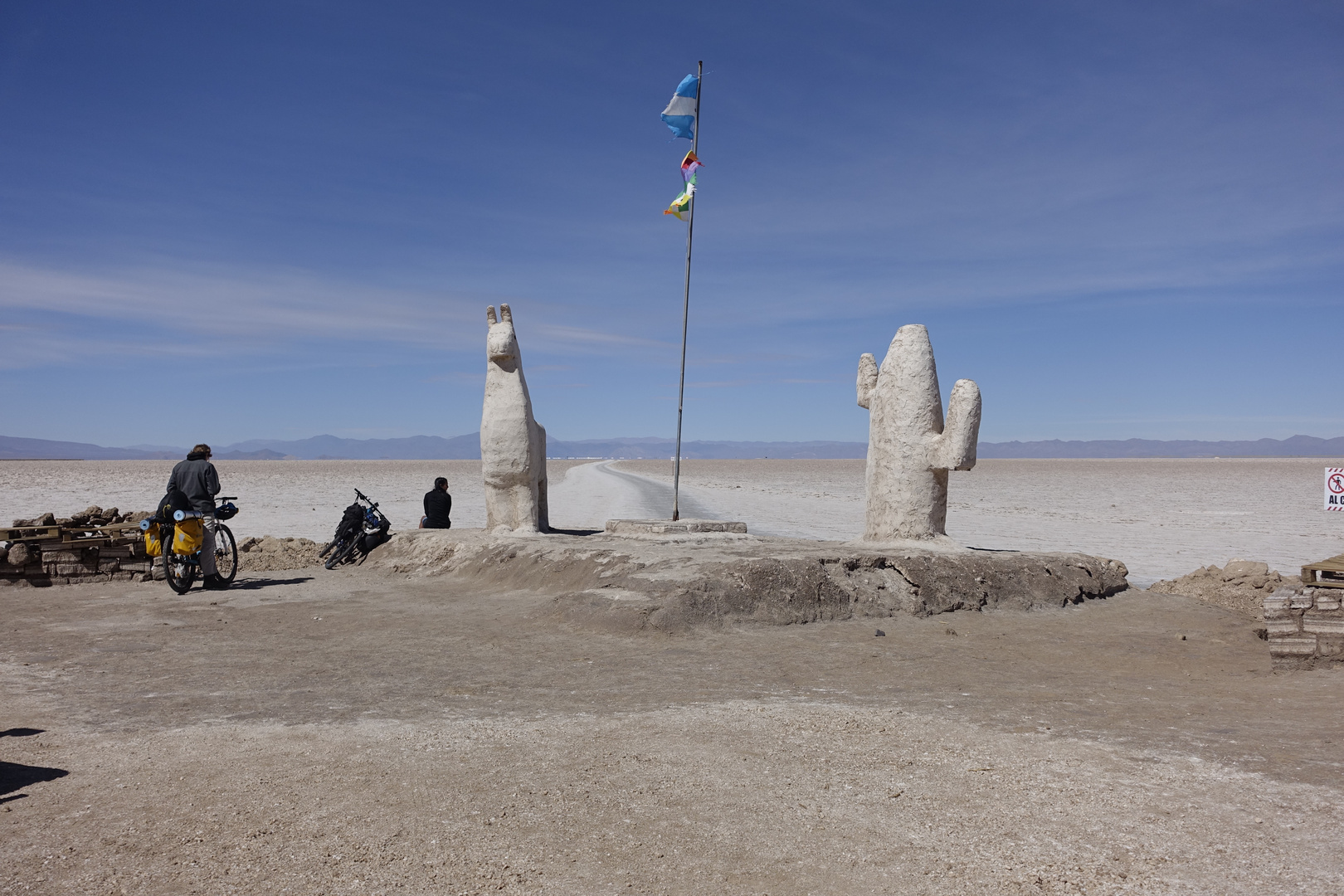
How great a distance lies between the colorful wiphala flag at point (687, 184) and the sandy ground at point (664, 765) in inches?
270

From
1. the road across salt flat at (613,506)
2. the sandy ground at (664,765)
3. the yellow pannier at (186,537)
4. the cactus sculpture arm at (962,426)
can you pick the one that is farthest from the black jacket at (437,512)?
the cactus sculpture arm at (962,426)

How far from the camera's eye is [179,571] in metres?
10.5

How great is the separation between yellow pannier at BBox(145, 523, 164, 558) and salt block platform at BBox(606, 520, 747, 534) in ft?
18.1

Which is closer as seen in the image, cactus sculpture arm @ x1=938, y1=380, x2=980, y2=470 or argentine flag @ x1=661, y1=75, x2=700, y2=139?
cactus sculpture arm @ x1=938, y1=380, x2=980, y2=470

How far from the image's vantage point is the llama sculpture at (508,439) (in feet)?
39.2

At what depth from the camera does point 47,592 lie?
10.9 meters

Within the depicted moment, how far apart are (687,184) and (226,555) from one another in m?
7.89

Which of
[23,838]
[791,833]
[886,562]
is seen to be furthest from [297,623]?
[791,833]

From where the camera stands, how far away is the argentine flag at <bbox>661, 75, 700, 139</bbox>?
1264 cm

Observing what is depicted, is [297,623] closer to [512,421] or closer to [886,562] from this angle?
[512,421]

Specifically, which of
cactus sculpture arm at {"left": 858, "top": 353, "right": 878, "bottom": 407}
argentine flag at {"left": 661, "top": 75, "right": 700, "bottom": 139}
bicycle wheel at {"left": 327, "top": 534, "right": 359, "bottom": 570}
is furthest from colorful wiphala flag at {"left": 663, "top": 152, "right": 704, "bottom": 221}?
bicycle wheel at {"left": 327, "top": 534, "right": 359, "bottom": 570}

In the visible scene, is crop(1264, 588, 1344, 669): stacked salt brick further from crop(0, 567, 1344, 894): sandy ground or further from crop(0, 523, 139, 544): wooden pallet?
crop(0, 523, 139, 544): wooden pallet

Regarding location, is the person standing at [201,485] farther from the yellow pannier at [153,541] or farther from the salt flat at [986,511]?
the salt flat at [986,511]

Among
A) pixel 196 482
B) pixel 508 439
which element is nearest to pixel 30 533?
pixel 196 482
